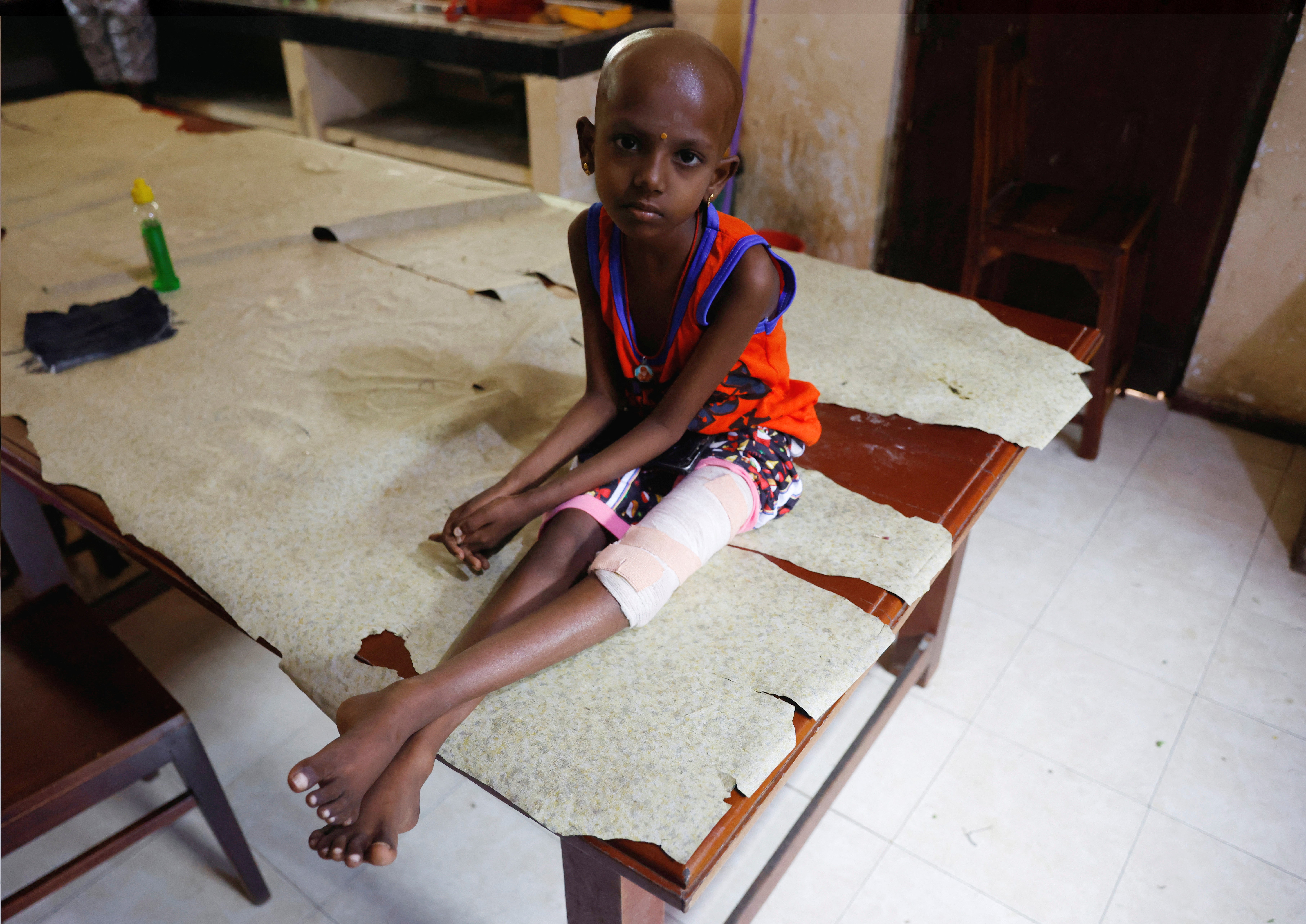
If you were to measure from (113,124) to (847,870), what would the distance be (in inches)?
121

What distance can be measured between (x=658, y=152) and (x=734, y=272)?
198 millimetres

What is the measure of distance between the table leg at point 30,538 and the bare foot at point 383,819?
1130 mm

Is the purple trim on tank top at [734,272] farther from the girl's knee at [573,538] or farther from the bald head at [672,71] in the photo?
the girl's knee at [573,538]

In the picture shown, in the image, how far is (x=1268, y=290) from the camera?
233 centimetres

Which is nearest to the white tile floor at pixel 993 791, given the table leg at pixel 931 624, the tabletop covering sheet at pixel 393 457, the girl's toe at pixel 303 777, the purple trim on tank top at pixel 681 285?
the table leg at pixel 931 624

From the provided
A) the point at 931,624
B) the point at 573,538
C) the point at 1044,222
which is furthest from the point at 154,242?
the point at 1044,222

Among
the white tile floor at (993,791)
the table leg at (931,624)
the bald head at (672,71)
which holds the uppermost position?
the bald head at (672,71)

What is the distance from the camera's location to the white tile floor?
1.40m

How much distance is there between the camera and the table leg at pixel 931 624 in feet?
5.24

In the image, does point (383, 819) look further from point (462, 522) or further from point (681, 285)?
point (681, 285)

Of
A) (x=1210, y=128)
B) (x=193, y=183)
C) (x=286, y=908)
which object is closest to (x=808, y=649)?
(x=286, y=908)

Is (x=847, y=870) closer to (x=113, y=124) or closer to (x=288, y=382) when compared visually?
(x=288, y=382)

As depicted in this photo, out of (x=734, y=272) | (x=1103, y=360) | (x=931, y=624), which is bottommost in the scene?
(x=931, y=624)

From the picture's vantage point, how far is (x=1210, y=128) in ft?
7.47
